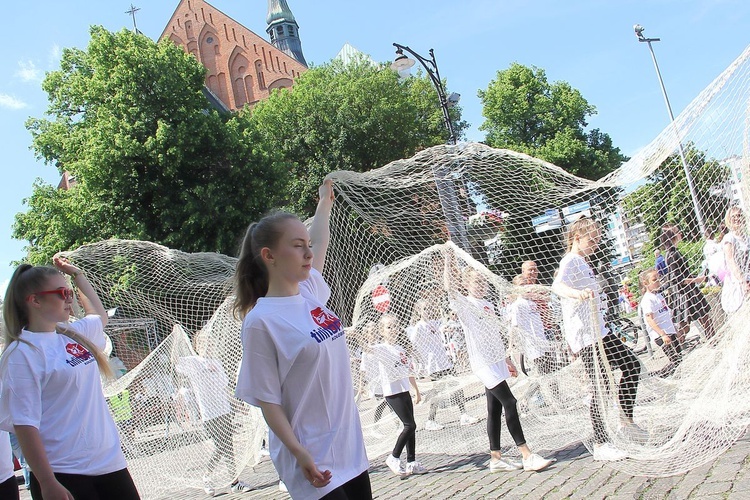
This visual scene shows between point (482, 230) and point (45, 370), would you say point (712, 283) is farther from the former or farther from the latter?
point (45, 370)

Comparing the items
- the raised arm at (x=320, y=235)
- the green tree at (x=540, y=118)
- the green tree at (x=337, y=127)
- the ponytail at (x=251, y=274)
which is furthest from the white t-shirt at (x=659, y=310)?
the green tree at (x=540, y=118)

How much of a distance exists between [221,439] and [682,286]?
4.48 m

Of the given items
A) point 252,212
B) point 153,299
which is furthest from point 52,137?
point 153,299

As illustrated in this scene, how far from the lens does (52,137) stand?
21031mm

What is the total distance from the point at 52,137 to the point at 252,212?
6.92 meters

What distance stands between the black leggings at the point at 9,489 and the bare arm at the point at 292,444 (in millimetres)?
1847

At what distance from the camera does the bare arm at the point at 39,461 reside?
2.63 metres

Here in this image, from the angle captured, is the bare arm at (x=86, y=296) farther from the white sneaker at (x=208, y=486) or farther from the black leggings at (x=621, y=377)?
the white sneaker at (x=208, y=486)

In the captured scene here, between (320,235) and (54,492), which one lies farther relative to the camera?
(320,235)

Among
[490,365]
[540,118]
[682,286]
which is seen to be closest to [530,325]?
[490,365]

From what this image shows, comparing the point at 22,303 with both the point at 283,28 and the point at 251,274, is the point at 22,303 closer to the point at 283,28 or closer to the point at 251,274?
the point at 251,274

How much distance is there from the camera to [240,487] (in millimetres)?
6660

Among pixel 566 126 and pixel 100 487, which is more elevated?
Answer: pixel 566 126

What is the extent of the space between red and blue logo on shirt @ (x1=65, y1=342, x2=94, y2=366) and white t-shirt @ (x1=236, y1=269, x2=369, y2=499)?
1068 millimetres
